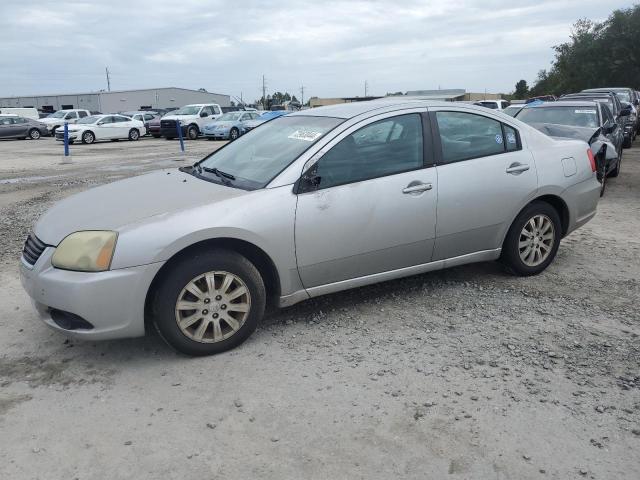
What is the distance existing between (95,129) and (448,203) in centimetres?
2693

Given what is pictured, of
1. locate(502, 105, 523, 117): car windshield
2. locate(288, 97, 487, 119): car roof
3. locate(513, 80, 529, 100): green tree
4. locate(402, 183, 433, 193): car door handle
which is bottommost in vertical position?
locate(402, 183, 433, 193): car door handle

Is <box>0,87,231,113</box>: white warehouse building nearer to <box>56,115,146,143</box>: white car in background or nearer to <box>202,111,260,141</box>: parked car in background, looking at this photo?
<box>56,115,146,143</box>: white car in background

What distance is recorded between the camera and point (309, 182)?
12.9 ft

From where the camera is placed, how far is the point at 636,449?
274 cm

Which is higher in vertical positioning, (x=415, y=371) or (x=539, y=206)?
(x=539, y=206)

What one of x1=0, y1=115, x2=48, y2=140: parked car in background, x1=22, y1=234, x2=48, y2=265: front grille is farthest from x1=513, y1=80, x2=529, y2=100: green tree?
x1=22, y1=234, x2=48, y2=265: front grille

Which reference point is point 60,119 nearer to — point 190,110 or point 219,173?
point 190,110

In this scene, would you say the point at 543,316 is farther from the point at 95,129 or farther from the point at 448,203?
the point at 95,129

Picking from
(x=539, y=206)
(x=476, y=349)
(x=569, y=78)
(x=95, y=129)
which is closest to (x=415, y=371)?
(x=476, y=349)

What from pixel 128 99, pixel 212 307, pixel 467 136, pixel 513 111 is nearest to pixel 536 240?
pixel 467 136

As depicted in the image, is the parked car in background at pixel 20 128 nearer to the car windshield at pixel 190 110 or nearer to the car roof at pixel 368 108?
the car windshield at pixel 190 110

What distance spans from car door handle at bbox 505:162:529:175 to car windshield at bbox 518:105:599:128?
5979mm

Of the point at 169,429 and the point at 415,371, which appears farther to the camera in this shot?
the point at 415,371

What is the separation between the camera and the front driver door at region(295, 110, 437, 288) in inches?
155
